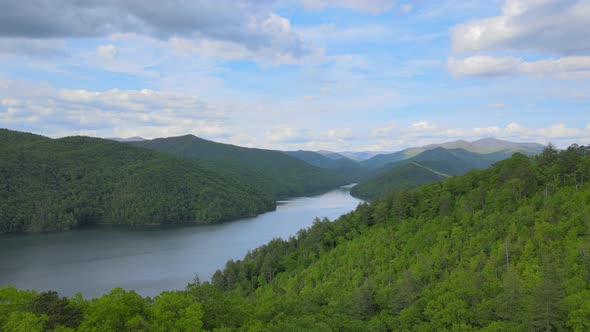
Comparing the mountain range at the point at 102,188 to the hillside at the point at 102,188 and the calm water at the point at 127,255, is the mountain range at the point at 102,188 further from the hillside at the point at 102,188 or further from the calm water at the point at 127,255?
the calm water at the point at 127,255

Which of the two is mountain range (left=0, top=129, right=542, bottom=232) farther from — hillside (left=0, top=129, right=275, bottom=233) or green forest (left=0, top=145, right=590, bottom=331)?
green forest (left=0, top=145, right=590, bottom=331)

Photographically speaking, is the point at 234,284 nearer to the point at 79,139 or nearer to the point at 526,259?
the point at 526,259

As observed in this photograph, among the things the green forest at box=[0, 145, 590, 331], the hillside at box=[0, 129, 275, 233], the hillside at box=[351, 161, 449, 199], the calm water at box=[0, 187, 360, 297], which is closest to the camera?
the green forest at box=[0, 145, 590, 331]

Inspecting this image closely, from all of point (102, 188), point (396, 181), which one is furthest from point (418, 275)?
point (396, 181)

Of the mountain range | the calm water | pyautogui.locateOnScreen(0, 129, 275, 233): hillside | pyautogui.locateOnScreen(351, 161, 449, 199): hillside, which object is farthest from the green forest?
pyautogui.locateOnScreen(351, 161, 449, 199): hillside

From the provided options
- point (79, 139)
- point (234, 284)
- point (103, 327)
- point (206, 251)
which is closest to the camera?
point (103, 327)

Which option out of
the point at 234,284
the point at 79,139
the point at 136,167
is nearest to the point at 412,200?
the point at 234,284
